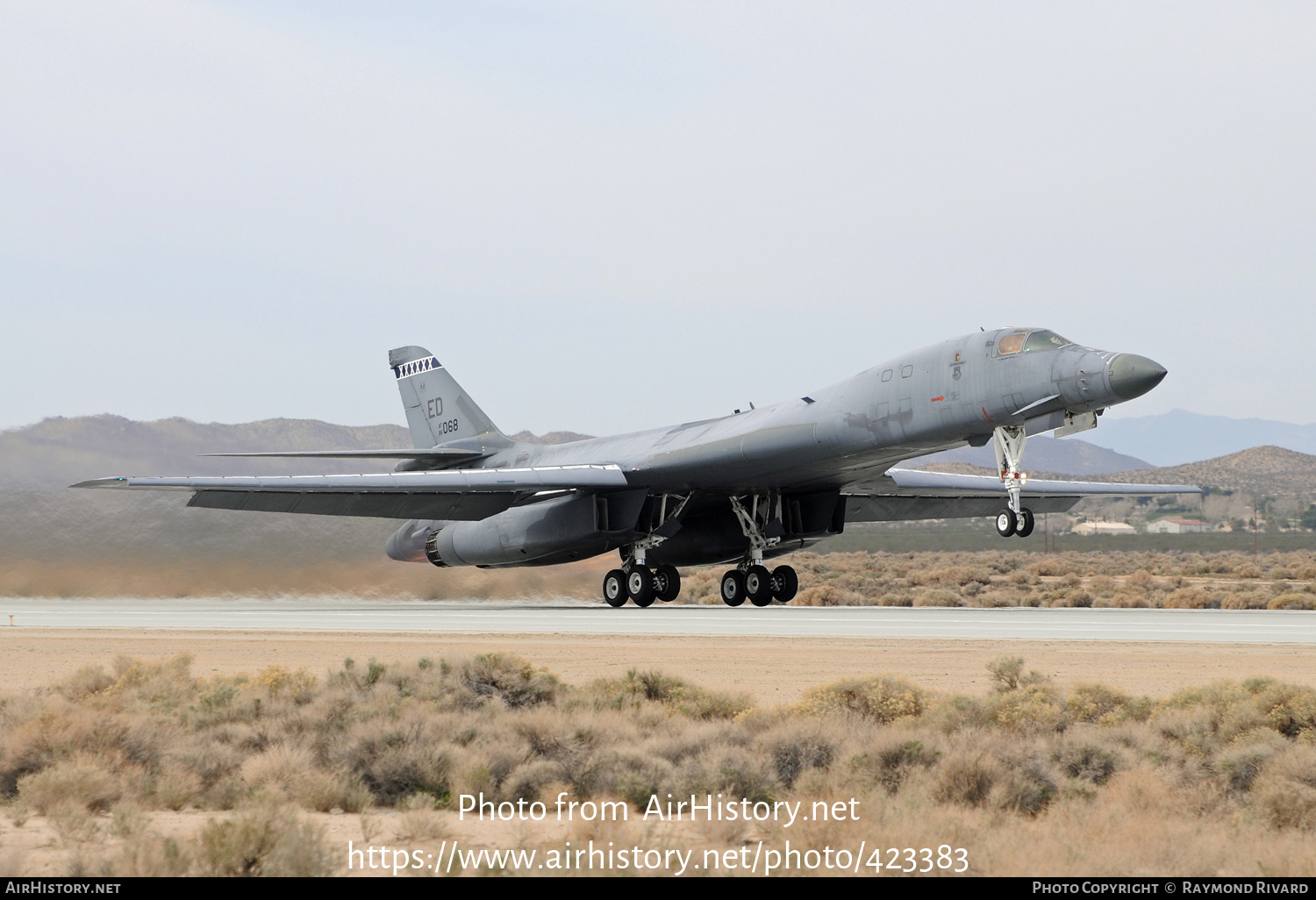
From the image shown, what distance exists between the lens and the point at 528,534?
27.8 m

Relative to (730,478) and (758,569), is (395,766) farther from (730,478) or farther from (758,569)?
(758,569)

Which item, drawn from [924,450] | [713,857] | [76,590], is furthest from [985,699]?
[76,590]

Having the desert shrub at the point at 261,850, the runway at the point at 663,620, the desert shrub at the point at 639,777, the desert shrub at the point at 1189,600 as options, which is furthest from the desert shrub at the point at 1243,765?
the desert shrub at the point at 1189,600

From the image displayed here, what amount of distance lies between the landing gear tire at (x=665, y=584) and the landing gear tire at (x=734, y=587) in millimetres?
1698

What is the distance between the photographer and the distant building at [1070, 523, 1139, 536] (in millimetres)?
124925

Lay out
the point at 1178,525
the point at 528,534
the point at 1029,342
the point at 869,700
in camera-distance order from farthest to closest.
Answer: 1. the point at 1178,525
2. the point at 528,534
3. the point at 1029,342
4. the point at 869,700

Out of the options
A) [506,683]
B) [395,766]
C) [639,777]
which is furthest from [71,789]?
[506,683]

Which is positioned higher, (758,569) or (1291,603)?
(758,569)

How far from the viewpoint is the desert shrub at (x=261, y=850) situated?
5828mm

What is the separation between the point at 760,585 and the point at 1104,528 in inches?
4364

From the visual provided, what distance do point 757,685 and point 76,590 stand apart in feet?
76.0

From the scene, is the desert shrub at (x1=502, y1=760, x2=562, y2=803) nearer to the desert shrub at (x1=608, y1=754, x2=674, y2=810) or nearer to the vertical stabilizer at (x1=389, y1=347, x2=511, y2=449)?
the desert shrub at (x1=608, y1=754, x2=674, y2=810)

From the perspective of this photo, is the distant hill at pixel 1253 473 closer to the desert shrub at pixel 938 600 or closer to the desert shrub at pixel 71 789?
the desert shrub at pixel 938 600

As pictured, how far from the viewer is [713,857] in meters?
6.42
